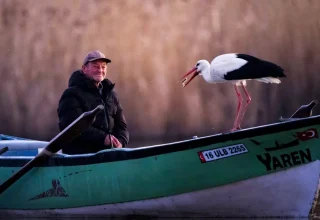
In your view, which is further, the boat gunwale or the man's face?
the man's face

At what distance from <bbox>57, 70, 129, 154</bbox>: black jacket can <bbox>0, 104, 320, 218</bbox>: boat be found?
400 mm

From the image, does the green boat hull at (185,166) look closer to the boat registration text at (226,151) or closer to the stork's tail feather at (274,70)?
the boat registration text at (226,151)

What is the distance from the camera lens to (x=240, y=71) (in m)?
8.12

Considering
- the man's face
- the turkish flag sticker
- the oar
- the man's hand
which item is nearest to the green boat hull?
the turkish flag sticker

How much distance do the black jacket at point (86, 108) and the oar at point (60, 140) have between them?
294mm

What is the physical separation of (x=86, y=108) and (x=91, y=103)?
0.09 metres

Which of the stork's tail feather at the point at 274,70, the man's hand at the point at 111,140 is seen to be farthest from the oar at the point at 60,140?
the stork's tail feather at the point at 274,70

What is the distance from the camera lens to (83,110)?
8625mm

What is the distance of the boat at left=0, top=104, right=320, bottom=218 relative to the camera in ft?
25.2

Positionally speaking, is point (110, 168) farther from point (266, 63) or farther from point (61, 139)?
point (266, 63)

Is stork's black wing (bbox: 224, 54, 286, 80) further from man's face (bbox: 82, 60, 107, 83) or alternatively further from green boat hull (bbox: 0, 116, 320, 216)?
man's face (bbox: 82, 60, 107, 83)

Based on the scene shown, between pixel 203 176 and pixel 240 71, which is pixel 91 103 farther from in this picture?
pixel 240 71

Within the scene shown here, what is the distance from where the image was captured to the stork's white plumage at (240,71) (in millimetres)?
7965

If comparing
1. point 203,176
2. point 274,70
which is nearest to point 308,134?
point 274,70
